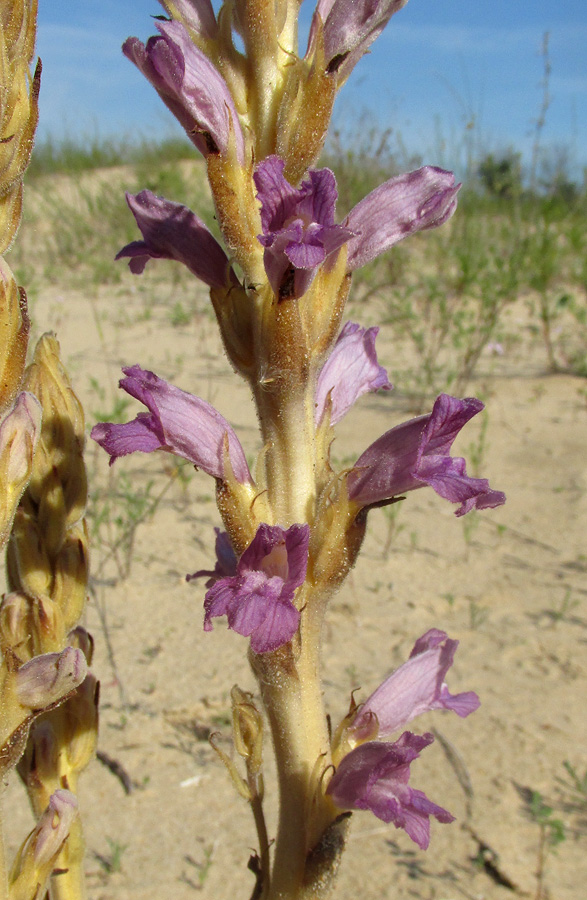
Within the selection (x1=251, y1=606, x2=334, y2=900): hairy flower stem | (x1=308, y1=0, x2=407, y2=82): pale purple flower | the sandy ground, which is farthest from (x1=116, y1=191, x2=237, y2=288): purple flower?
the sandy ground

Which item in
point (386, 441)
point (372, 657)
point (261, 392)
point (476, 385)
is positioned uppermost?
point (261, 392)

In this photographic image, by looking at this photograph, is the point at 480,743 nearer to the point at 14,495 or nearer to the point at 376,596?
the point at 376,596

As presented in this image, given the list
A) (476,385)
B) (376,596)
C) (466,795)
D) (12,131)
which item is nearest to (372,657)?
(376,596)

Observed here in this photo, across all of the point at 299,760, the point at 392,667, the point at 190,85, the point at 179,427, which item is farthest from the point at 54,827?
the point at 392,667

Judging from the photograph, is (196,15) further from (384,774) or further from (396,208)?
(384,774)

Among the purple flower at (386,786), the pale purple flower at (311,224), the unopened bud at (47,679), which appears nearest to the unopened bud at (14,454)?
the unopened bud at (47,679)

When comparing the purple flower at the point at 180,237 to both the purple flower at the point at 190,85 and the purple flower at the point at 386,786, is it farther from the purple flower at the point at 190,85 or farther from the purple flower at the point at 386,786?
the purple flower at the point at 386,786
